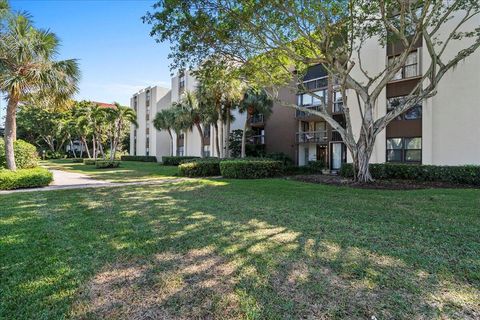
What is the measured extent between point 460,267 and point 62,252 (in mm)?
6139

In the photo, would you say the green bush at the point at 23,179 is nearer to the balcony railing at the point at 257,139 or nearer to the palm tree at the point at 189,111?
the palm tree at the point at 189,111

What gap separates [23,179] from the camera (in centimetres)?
1252

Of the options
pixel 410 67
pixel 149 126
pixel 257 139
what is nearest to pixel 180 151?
pixel 149 126

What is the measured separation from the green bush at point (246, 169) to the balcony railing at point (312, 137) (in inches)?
314

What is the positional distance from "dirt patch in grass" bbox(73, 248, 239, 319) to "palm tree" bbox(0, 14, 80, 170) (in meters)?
12.3

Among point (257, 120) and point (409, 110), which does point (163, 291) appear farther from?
point (257, 120)

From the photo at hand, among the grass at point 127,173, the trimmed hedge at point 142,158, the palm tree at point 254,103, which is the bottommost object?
the grass at point 127,173

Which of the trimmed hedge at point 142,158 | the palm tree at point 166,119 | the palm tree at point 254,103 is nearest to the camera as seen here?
the palm tree at point 254,103

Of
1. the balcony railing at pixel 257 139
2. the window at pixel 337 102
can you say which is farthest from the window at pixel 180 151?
the window at pixel 337 102

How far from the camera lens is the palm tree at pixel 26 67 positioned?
12.2m

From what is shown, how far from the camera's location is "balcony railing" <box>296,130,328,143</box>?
79.0 feet

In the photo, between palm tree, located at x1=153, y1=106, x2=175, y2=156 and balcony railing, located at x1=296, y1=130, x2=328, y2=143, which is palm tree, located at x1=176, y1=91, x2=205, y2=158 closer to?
palm tree, located at x1=153, y1=106, x2=175, y2=156

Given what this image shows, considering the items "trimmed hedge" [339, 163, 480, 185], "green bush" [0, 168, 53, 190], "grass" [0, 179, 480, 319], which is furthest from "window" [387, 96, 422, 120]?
"green bush" [0, 168, 53, 190]

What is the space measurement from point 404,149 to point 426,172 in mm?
3254
